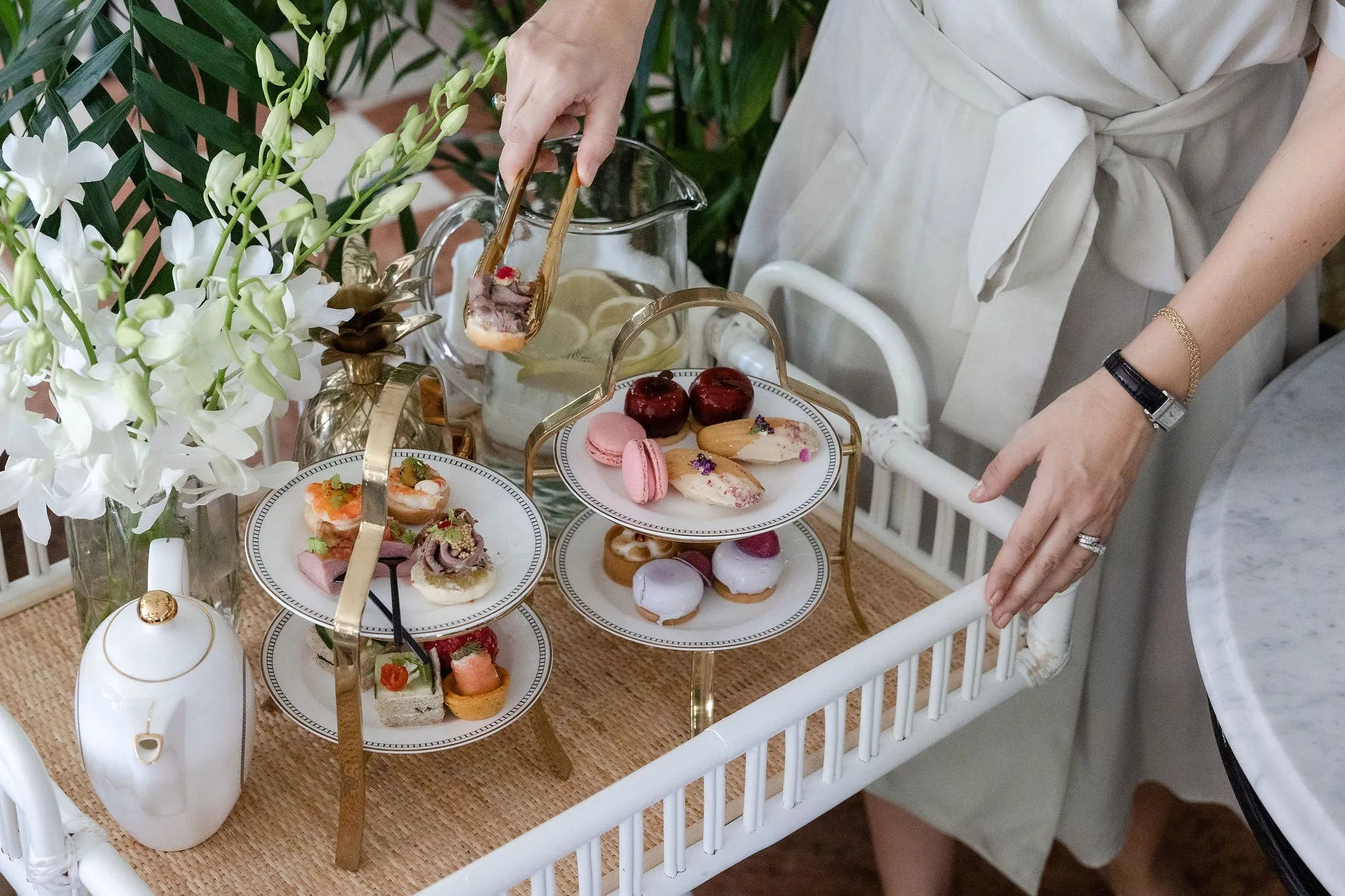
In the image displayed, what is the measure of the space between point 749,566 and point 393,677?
283 mm

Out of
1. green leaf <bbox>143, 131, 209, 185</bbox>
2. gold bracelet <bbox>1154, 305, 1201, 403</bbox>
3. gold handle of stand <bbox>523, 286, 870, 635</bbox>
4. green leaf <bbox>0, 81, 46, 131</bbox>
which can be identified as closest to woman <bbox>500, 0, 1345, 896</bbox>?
gold bracelet <bbox>1154, 305, 1201, 403</bbox>

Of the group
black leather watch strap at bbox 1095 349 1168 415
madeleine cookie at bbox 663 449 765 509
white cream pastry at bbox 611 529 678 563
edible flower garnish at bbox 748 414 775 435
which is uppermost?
black leather watch strap at bbox 1095 349 1168 415

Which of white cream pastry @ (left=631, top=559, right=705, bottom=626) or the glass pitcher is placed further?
the glass pitcher

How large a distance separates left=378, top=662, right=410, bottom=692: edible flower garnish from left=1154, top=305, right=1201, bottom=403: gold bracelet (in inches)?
23.3

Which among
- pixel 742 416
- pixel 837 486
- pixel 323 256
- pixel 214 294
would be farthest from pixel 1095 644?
pixel 323 256

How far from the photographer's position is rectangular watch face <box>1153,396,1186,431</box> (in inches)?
39.6

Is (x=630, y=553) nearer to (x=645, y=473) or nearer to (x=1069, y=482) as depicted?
(x=645, y=473)

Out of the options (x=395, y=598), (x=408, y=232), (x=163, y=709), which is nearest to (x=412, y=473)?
(x=395, y=598)

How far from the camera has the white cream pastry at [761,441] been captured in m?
1.05

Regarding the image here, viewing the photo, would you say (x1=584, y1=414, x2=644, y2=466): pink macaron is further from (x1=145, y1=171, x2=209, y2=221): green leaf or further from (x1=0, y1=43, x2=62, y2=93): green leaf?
(x1=0, y1=43, x2=62, y2=93): green leaf

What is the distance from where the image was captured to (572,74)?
103 cm

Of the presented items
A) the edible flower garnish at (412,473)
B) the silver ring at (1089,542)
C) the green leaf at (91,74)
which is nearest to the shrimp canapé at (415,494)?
the edible flower garnish at (412,473)

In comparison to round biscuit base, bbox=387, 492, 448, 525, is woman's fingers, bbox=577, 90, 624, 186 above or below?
above

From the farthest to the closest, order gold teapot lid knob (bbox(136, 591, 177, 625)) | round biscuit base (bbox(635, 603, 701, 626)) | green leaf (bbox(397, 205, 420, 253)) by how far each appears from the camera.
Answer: green leaf (bbox(397, 205, 420, 253))
round biscuit base (bbox(635, 603, 701, 626))
gold teapot lid knob (bbox(136, 591, 177, 625))
